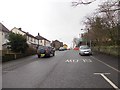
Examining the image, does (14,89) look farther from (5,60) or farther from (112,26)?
(112,26)

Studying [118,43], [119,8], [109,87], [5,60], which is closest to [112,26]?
[118,43]

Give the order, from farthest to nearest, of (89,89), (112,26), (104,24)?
(104,24) < (112,26) < (89,89)

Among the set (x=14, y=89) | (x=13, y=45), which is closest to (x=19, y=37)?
(x=13, y=45)

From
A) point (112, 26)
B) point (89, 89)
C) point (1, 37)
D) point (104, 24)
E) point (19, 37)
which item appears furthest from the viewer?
point (1, 37)

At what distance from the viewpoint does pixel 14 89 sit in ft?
29.4

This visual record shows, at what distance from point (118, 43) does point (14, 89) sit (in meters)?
34.0

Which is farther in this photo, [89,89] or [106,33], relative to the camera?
[106,33]

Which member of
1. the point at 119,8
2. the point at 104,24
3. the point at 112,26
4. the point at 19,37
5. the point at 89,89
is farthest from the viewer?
the point at 104,24

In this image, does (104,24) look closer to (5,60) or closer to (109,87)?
(5,60)

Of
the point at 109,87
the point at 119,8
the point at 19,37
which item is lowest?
the point at 109,87

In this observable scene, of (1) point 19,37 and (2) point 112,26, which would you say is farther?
(2) point 112,26

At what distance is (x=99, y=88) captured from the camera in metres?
9.04

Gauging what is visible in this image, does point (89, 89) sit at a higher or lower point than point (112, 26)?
lower

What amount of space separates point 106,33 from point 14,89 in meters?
38.4
